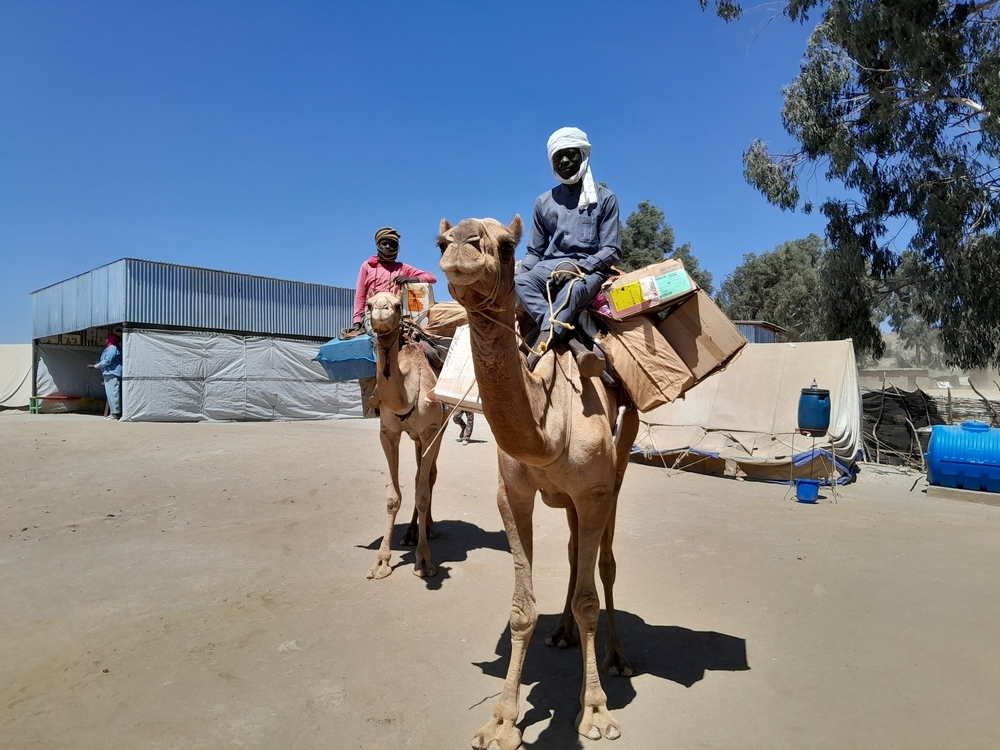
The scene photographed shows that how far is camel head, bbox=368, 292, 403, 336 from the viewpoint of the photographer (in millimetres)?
6070

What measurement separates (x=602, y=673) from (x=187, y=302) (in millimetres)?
21210

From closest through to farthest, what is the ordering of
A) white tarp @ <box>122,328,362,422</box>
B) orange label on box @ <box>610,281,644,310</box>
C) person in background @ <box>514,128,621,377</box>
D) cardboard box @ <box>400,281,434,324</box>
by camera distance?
person in background @ <box>514,128,621,377</box> → orange label on box @ <box>610,281,644,310</box> → cardboard box @ <box>400,281,434,324</box> → white tarp @ <box>122,328,362,422</box>

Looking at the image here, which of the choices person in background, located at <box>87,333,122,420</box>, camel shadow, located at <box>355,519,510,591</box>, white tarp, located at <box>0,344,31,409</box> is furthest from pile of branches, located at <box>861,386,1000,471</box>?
white tarp, located at <box>0,344,31,409</box>

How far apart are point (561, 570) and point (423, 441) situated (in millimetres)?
2024

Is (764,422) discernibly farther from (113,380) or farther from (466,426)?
(113,380)

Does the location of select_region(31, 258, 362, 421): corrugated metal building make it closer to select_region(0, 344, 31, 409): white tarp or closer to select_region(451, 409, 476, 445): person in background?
select_region(0, 344, 31, 409): white tarp

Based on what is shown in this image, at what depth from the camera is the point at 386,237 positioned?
7656mm

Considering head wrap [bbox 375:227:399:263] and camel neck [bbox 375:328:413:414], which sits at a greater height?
head wrap [bbox 375:227:399:263]

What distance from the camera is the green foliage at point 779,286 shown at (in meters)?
37.8

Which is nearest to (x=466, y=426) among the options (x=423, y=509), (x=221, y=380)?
(x=423, y=509)

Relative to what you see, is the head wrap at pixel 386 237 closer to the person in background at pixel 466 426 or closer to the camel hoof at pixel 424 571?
the camel hoof at pixel 424 571

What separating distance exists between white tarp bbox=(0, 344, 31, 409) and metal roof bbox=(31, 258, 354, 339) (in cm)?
155

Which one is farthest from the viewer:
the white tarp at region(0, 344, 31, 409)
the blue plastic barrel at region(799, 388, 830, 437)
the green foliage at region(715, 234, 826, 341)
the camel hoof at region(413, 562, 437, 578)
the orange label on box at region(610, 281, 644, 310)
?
the green foliage at region(715, 234, 826, 341)

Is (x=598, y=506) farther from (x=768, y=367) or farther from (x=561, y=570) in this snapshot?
(x=768, y=367)
